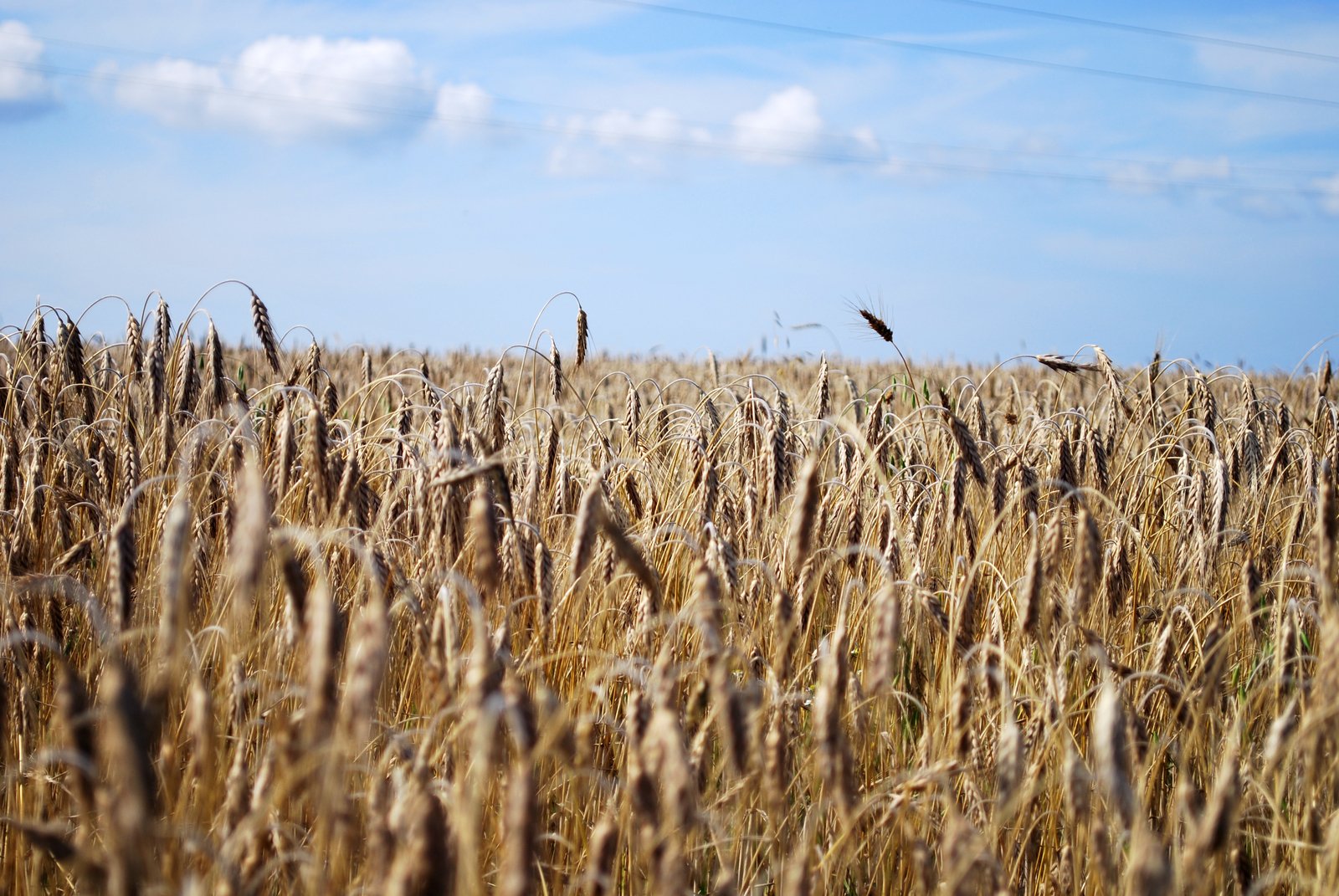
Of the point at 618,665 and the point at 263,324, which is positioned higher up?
the point at 263,324

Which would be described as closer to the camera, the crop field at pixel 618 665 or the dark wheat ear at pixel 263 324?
the crop field at pixel 618 665

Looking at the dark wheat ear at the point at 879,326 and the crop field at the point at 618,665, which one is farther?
the dark wheat ear at the point at 879,326

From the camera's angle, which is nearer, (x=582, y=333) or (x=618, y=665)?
(x=618, y=665)

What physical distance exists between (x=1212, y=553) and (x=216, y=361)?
264 cm

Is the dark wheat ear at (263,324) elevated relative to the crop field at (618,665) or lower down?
elevated

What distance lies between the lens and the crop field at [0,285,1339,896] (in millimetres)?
1118

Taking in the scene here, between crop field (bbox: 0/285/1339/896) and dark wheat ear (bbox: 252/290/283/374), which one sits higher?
dark wheat ear (bbox: 252/290/283/374)

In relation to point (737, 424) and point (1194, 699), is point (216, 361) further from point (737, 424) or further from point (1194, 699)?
point (1194, 699)

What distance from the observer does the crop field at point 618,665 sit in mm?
1118

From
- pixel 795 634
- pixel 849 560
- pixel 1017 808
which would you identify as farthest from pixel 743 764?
pixel 849 560

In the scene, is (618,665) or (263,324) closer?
(618,665)

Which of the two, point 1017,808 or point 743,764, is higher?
point 743,764

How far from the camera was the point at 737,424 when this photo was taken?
291 cm

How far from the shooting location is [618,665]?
1297mm
